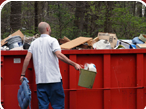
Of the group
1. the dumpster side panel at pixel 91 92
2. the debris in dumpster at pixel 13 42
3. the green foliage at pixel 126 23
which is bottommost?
the dumpster side panel at pixel 91 92

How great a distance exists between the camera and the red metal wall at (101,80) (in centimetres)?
Result: 348

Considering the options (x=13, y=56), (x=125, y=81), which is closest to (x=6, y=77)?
(x=13, y=56)

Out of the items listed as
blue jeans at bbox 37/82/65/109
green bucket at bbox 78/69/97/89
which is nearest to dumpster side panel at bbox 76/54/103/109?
green bucket at bbox 78/69/97/89

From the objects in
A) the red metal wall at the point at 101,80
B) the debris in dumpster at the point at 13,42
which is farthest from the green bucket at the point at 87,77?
the debris in dumpster at the point at 13,42

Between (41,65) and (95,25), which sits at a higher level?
(95,25)

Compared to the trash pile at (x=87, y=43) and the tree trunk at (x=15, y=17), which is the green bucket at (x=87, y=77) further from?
the tree trunk at (x=15, y=17)

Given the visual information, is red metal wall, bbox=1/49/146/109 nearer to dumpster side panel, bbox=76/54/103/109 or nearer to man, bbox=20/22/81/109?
dumpster side panel, bbox=76/54/103/109

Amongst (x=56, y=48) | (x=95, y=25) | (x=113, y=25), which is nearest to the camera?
(x=56, y=48)

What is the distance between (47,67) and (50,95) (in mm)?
476

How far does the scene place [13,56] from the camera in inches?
136

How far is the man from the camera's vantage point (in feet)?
9.57

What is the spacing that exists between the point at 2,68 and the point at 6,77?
191 millimetres

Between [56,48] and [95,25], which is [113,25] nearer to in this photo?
[95,25]

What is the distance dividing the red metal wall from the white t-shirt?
53 cm
